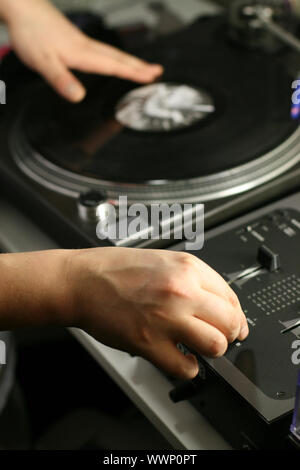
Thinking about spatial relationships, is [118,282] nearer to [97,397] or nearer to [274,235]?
[274,235]

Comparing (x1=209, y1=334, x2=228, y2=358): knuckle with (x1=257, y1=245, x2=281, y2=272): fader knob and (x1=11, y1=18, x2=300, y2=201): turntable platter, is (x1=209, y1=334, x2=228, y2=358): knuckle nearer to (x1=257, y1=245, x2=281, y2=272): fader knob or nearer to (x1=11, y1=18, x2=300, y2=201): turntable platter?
(x1=257, y1=245, x2=281, y2=272): fader knob

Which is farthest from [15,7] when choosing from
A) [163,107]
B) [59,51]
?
[163,107]

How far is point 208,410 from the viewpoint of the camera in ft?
2.67

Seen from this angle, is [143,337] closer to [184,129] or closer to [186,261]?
[186,261]

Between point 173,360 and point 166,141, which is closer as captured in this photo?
point 173,360

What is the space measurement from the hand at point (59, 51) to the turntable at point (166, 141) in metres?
0.03

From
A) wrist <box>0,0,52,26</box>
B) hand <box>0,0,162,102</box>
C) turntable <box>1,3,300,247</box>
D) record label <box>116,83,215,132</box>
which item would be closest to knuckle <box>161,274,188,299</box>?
turntable <box>1,3,300,247</box>

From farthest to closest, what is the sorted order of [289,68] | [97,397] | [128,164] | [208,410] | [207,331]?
[97,397]
[289,68]
[128,164]
[208,410]
[207,331]

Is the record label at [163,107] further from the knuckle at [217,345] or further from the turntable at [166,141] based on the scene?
the knuckle at [217,345]

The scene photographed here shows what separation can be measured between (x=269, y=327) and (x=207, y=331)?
0.11 metres

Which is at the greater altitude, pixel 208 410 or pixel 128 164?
pixel 128 164

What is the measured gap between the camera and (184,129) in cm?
111

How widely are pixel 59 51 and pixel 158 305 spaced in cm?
75
